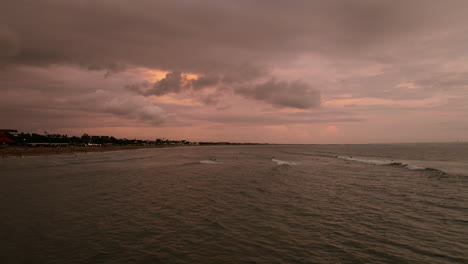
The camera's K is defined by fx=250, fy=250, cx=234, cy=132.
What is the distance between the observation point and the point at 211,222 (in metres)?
16.5

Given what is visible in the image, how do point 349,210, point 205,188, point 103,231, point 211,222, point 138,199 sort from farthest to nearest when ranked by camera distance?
1. point 205,188
2. point 138,199
3. point 349,210
4. point 211,222
5. point 103,231

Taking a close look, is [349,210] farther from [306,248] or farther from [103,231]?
[103,231]

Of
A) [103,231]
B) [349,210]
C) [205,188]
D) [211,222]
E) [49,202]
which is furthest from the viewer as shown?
[205,188]

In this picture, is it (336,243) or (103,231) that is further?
(103,231)

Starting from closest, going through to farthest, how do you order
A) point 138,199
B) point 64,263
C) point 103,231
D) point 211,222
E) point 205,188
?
point 64,263 → point 103,231 → point 211,222 → point 138,199 → point 205,188

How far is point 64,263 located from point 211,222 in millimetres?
8183

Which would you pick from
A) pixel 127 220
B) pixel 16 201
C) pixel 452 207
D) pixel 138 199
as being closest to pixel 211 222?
pixel 127 220

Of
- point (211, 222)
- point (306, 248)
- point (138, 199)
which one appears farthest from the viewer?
point (138, 199)

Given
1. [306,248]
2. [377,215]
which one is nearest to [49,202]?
[306,248]

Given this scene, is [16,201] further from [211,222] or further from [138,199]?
[211,222]

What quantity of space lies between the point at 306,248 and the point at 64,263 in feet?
36.1

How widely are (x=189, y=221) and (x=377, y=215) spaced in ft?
44.7

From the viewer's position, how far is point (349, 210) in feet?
64.5

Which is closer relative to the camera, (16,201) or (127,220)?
(127,220)
